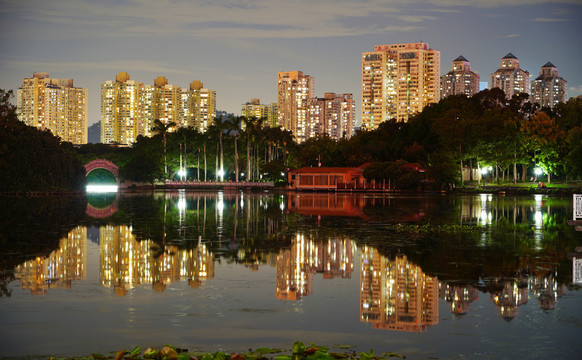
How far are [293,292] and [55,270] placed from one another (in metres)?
6.57

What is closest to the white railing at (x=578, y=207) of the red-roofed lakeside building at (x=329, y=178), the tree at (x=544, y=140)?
the tree at (x=544, y=140)

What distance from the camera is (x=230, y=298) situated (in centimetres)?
1367

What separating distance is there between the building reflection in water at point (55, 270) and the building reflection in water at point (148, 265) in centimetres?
62

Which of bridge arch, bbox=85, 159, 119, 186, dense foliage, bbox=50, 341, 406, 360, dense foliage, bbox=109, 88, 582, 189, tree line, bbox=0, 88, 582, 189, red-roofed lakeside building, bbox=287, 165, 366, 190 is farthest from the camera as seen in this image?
bridge arch, bbox=85, 159, 119, 186

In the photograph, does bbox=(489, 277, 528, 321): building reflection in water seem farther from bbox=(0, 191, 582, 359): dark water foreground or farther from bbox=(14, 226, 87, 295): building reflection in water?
bbox=(14, 226, 87, 295): building reflection in water

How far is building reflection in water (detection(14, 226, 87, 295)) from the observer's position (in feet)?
49.2

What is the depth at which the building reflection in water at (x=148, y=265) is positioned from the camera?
15586mm

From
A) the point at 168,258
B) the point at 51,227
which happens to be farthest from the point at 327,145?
the point at 168,258

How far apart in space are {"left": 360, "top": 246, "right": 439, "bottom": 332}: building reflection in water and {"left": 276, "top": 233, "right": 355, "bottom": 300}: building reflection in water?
744mm

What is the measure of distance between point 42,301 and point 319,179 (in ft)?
277

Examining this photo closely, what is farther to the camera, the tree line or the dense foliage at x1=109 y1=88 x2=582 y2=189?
the dense foliage at x1=109 y1=88 x2=582 y2=189

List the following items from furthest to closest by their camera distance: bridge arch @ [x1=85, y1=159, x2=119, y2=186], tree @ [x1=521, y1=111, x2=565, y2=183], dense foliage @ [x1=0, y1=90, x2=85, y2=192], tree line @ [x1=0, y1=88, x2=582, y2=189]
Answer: bridge arch @ [x1=85, y1=159, x2=119, y2=186] → tree @ [x1=521, y1=111, x2=565, y2=183] → tree line @ [x1=0, y1=88, x2=582, y2=189] → dense foliage @ [x1=0, y1=90, x2=85, y2=192]

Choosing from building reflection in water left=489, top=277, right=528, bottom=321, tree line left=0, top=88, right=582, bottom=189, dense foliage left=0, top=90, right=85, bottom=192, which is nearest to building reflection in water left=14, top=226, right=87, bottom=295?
building reflection in water left=489, top=277, right=528, bottom=321

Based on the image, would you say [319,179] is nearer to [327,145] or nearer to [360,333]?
[327,145]
